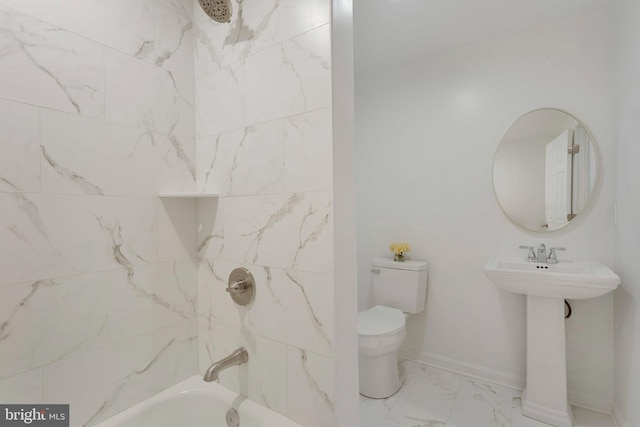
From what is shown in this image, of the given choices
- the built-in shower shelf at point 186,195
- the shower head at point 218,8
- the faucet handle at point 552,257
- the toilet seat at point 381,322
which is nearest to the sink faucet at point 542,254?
the faucet handle at point 552,257

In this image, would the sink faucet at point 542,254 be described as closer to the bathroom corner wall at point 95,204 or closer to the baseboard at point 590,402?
the baseboard at point 590,402

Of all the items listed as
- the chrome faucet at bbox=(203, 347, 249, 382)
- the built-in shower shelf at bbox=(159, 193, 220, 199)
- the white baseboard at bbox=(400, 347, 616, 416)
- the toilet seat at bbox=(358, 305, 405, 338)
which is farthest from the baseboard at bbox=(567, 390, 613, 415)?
the built-in shower shelf at bbox=(159, 193, 220, 199)

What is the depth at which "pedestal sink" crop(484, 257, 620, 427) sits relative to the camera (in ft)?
5.84

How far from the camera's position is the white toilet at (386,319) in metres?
2.04

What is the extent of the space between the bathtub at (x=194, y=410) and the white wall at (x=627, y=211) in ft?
5.98

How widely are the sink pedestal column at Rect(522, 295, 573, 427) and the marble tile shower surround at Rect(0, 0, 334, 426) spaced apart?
156 centimetres

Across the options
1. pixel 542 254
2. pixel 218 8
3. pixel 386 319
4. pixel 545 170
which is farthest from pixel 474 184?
pixel 218 8

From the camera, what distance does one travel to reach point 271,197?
122cm

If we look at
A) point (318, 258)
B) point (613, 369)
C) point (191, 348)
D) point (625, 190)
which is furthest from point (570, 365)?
point (191, 348)

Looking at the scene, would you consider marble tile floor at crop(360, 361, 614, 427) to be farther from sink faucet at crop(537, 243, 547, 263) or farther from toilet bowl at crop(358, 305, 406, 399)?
sink faucet at crop(537, 243, 547, 263)

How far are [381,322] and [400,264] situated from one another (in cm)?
53

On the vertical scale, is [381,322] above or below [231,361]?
below

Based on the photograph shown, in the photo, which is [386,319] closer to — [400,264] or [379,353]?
[379,353]

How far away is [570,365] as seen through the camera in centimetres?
204
